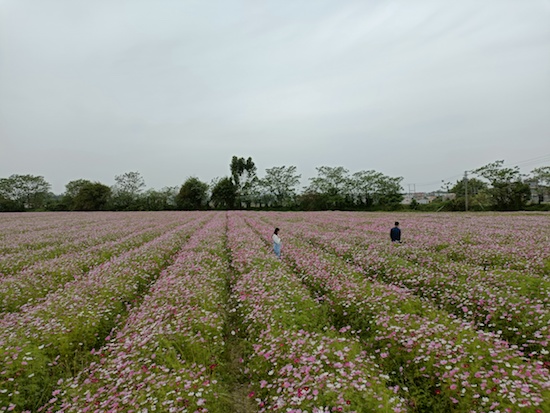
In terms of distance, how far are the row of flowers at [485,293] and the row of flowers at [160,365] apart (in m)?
5.53

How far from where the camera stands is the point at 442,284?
8969 mm

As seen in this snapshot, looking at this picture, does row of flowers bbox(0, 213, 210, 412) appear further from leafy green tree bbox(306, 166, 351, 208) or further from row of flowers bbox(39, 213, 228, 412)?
leafy green tree bbox(306, 166, 351, 208)

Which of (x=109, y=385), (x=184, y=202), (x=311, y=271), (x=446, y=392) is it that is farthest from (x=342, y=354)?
(x=184, y=202)

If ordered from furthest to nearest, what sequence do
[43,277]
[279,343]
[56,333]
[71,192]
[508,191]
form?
[71,192] < [508,191] < [43,277] < [56,333] < [279,343]

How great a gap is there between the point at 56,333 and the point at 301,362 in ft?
17.0

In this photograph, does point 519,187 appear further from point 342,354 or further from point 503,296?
point 342,354

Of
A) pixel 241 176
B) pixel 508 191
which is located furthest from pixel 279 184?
pixel 508 191

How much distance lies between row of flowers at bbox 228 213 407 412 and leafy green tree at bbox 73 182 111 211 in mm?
102005

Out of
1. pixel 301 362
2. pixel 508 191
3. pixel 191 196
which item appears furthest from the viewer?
pixel 191 196

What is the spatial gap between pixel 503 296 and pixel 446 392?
432cm

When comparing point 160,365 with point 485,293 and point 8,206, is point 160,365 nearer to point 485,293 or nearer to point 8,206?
point 485,293

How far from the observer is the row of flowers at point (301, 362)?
3.99 m

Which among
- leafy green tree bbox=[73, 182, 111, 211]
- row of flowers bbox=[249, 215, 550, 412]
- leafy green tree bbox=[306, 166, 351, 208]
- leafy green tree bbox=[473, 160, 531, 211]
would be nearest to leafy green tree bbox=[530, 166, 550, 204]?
leafy green tree bbox=[473, 160, 531, 211]

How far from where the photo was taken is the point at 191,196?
319ft
